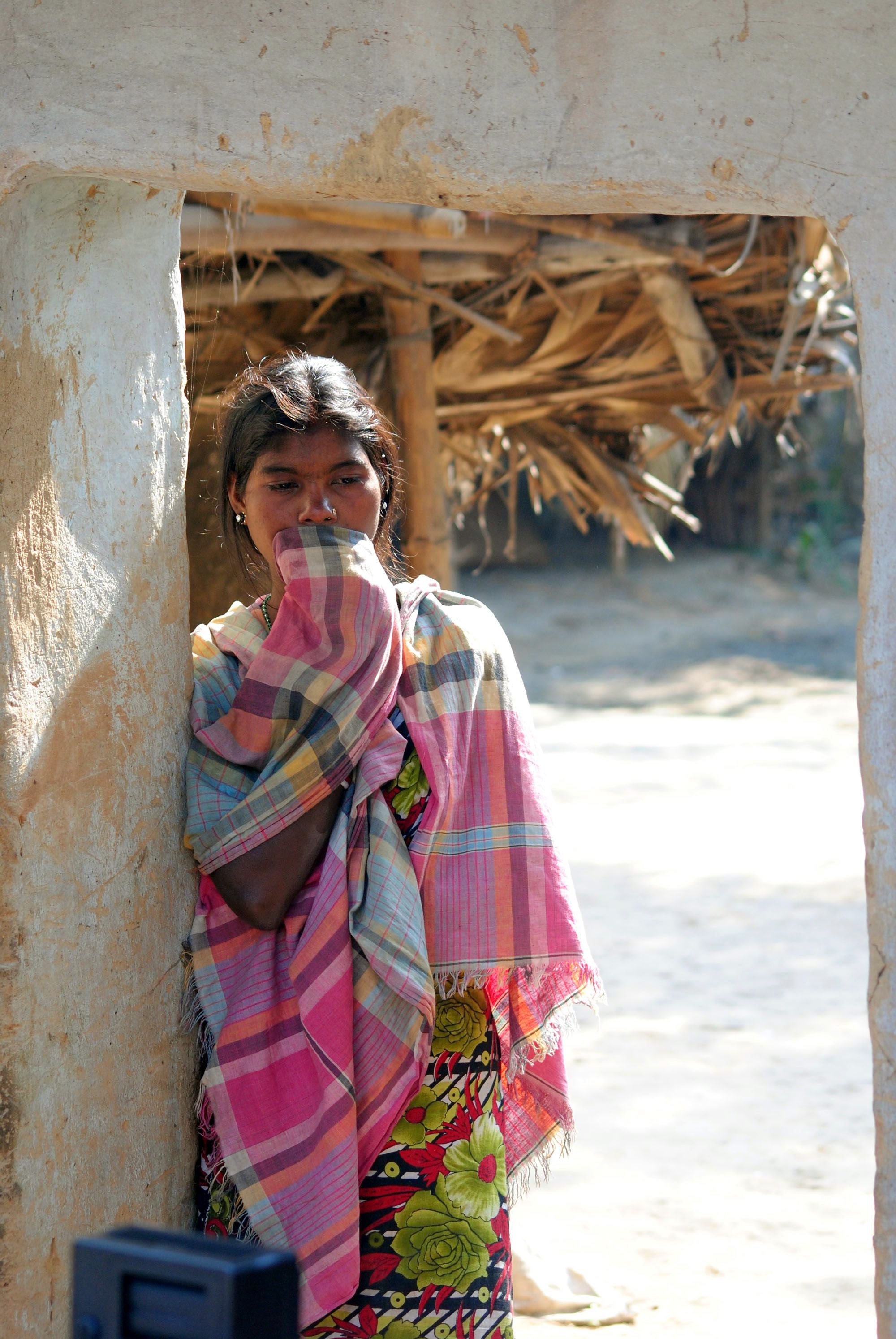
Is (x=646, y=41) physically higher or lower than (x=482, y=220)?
lower

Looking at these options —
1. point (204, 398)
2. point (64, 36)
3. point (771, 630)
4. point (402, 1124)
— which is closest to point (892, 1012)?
point (402, 1124)

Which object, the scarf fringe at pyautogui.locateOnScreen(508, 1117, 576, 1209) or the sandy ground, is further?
the sandy ground

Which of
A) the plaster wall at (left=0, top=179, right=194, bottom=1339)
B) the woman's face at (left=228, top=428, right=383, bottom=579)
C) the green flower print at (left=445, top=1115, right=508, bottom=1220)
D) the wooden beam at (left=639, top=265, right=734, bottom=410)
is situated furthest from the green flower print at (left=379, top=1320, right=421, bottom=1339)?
the wooden beam at (left=639, top=265, right=734, bottom=410)

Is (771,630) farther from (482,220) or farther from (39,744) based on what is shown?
(39,744)

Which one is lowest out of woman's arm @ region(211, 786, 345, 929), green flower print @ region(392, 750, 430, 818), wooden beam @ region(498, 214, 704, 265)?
woman's arm @ region(211, 786, 345, 929)

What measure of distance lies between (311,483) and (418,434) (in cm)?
203

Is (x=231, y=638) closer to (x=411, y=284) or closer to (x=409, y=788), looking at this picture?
(x=409, y=788)

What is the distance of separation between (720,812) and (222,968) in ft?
22.4

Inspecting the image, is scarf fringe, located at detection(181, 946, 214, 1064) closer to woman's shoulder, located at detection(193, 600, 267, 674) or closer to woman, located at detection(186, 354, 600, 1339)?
woman, located at detection(186, 354, 600, 1339)

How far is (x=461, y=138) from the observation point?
140 centimetres

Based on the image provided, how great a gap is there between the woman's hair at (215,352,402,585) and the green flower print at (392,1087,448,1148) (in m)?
0.69

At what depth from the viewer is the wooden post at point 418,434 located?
347 centimetres

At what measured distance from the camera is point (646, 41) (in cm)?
137

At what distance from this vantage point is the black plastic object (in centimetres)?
59
